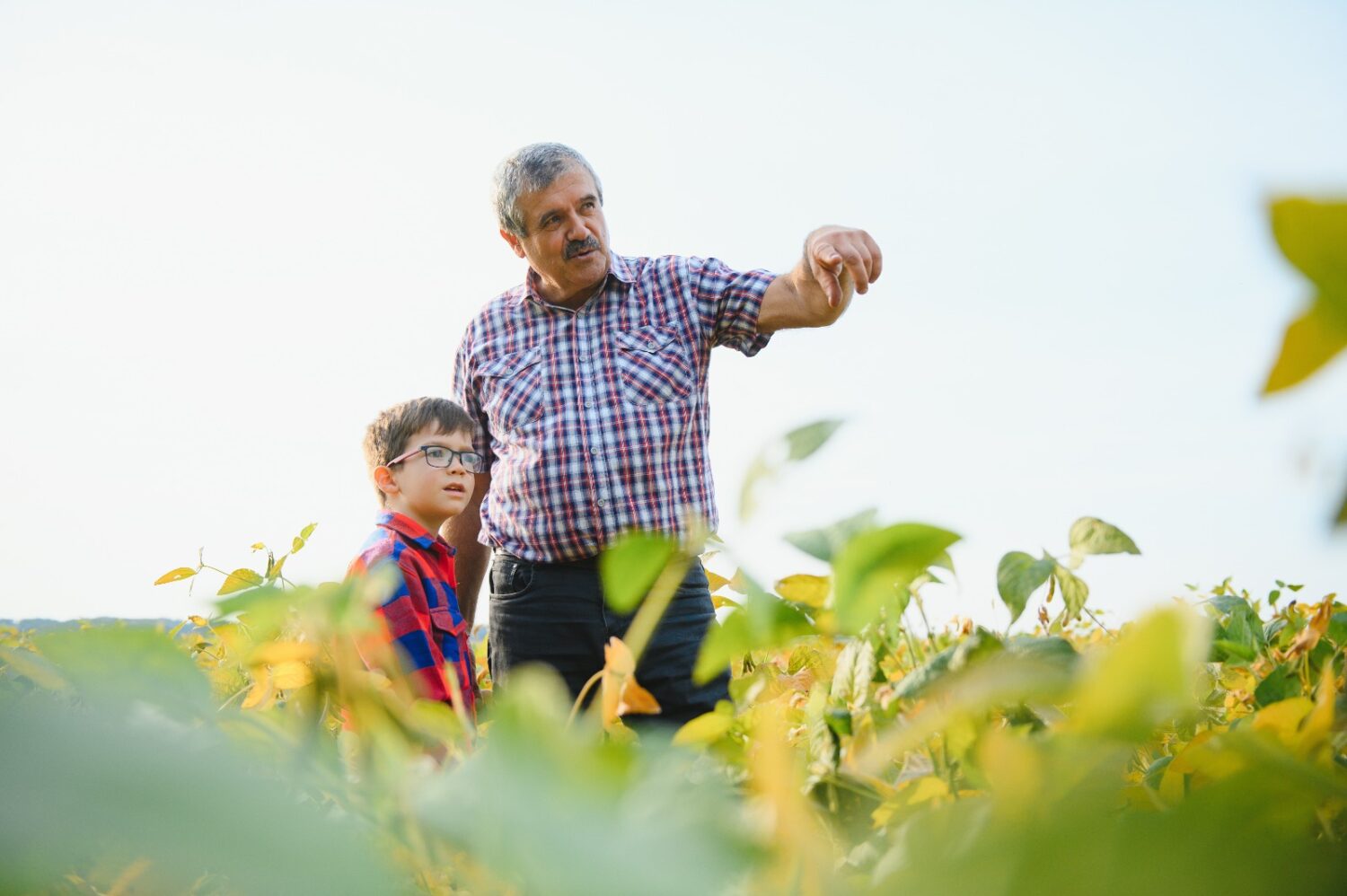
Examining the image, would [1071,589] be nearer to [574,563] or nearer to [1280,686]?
[1280,686]

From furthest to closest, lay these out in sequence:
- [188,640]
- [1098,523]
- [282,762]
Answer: [188,640], [1098,523], [282,762]

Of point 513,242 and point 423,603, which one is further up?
point 513,242

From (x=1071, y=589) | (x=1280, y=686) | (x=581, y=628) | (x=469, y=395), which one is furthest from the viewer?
(x=469, y=395)

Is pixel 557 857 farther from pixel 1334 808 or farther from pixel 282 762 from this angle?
pixel 1334 808

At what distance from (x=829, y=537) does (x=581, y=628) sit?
2.37m

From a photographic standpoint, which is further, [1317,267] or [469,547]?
[469,547]

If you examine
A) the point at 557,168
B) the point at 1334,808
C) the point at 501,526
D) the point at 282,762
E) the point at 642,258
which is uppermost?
the point at 557,168

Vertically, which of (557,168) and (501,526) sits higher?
(557,168)

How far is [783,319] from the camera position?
2793 mm

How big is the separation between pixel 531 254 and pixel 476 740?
2.58 m

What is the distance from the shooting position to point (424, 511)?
2760 millimetres

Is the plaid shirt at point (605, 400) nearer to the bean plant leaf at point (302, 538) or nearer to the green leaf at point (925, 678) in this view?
the bean plant leaf at point (302, 538)

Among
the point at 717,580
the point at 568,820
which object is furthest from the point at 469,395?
the point at 568,820

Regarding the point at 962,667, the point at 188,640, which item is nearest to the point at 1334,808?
the point at 962,667
